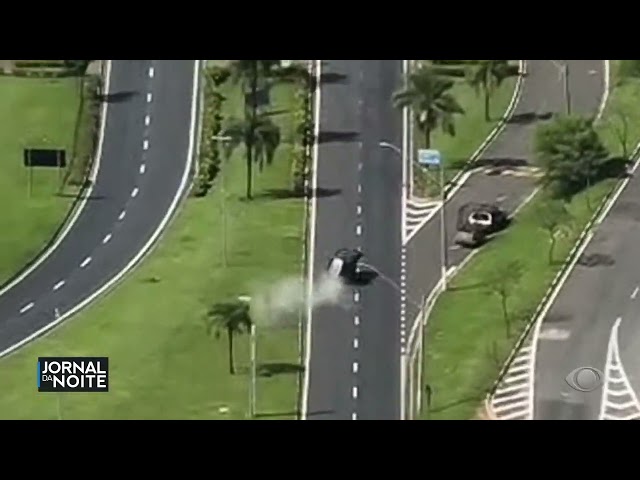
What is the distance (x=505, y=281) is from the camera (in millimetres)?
11516

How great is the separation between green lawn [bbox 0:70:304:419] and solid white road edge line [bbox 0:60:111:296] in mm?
357

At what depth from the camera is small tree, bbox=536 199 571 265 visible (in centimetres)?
1156

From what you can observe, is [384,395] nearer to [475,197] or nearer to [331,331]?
[331,331]

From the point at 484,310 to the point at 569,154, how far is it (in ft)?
3.18

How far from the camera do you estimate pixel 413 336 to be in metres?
11.5

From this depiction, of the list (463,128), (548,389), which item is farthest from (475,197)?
(548,389)

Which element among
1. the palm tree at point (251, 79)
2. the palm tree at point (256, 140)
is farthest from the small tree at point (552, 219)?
the palm tree at point (251, 79)

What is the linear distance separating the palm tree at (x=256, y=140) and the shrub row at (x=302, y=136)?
0.13 meters

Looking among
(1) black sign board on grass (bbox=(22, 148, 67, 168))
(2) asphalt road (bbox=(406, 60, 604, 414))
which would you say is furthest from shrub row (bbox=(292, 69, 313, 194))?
(1) black sign board on grass (bbox=(22, 148, 67, 168))

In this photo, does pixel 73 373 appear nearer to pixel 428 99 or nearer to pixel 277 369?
pixel 277 369

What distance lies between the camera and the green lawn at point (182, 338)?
11.4 meters

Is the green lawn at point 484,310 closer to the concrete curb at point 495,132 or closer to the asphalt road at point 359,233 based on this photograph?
the asphalt road at point 359,233

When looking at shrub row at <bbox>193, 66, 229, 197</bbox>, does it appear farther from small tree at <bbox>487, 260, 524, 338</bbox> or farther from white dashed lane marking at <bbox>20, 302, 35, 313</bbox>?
small tree at <bbox>487, 260, 524, 338</bbox>

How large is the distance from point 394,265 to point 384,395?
71cm
